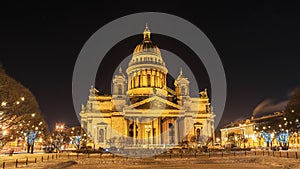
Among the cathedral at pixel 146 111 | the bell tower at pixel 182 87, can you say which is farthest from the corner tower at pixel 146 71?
the bell tower at pixel 182 87

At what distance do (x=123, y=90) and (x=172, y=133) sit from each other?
21695mm

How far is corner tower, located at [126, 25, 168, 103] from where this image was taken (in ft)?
326

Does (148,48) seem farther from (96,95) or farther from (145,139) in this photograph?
(145,139)

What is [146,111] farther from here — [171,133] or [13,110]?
[13,110]

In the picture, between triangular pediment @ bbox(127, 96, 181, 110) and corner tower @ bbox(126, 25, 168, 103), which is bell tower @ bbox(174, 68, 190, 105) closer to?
corner tower @ bbox(126, 25, 168, 103)

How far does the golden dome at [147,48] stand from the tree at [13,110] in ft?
190

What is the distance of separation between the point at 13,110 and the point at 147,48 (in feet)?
237

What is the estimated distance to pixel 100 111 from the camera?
92.1 meters

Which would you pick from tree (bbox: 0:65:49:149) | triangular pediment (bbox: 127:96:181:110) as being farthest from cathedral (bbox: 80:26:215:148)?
tree (bbox: 0:65:49:149)

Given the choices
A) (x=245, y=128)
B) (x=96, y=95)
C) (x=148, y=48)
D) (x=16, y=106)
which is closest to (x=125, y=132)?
(x=96, y=95)

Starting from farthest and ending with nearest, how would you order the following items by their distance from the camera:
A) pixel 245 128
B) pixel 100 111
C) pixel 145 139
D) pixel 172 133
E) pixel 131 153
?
pixel 245 128
pixel 100 111
pixel 172 133
pixel 145 139
pixel 131 153

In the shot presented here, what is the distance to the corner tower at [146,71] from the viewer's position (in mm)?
99375

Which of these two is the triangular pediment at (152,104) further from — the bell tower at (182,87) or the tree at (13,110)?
the tree at (13,110)

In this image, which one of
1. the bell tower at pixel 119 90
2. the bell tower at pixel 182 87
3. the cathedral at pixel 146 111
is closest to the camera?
the cathedral at pixel 146 111
